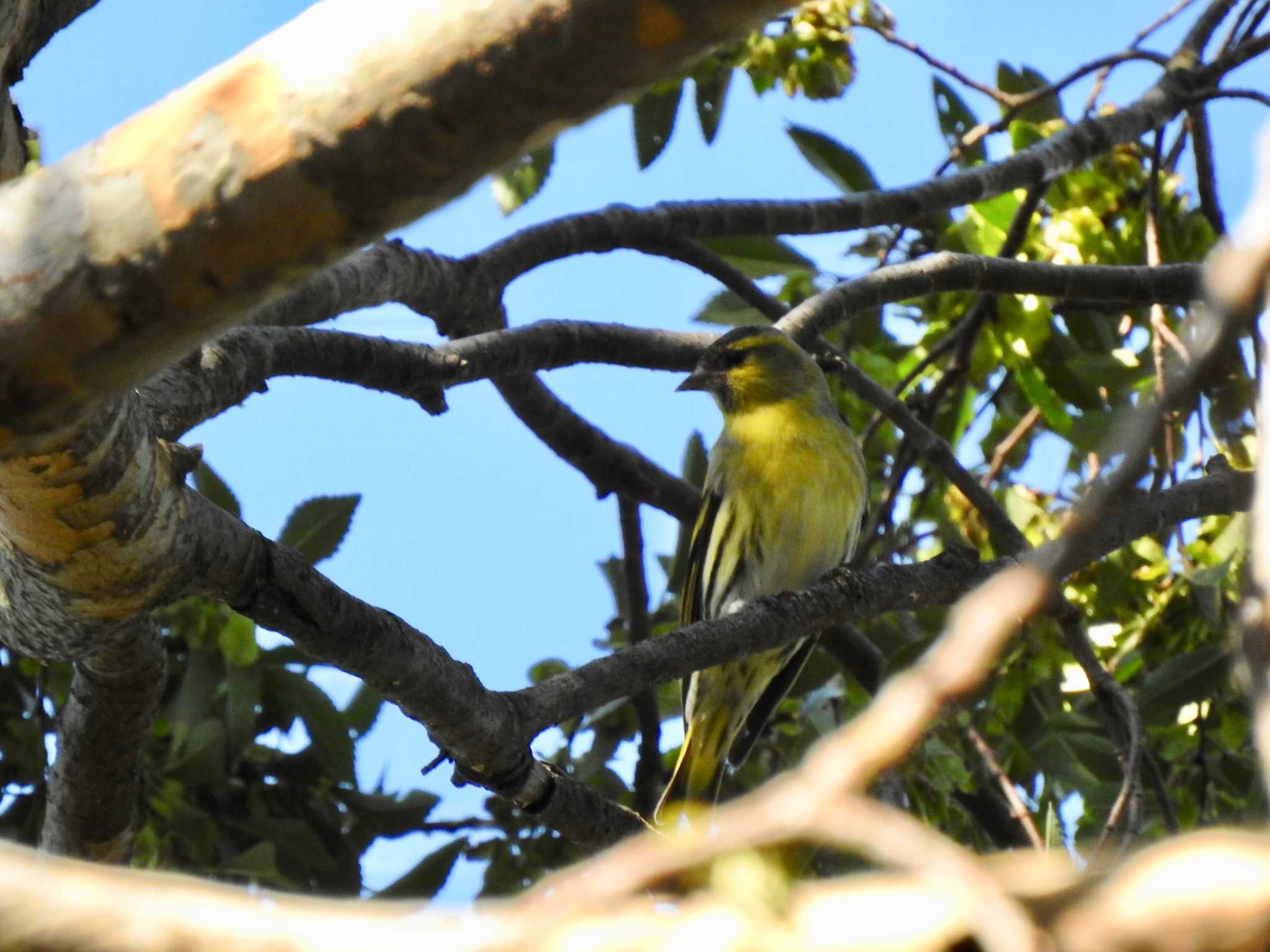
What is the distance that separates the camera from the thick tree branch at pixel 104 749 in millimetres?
2531

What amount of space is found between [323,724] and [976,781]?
1.64 m

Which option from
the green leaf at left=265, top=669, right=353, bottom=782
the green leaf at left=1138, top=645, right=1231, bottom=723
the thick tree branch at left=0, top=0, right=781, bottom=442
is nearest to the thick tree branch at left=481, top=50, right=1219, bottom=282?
the green leaf at left=265, top=669, right=353, bottom=782

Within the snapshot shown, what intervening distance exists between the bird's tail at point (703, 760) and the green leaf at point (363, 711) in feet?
3.04

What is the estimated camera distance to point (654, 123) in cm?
434

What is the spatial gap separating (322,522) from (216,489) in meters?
0.29

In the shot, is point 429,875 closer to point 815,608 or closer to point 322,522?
point 322,522

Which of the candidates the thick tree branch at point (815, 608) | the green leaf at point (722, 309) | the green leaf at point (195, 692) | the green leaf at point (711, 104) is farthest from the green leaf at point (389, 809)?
the green leaf at point (711, 104)

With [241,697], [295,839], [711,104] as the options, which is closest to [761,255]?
[711,104]

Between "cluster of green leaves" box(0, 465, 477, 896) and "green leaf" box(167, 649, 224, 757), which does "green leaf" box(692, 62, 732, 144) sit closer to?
"cluster of green leaves" box(0, 465, 477, 896)

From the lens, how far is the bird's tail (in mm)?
4340

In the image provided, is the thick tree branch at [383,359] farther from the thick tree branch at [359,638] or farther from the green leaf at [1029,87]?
the green leaf at [1029,87]

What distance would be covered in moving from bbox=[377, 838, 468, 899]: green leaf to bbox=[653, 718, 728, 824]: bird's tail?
0.74m

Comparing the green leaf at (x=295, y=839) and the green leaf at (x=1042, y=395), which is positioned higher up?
the green leaf at (x=1042, y=395)

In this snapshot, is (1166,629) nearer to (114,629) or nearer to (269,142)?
(114,629)
